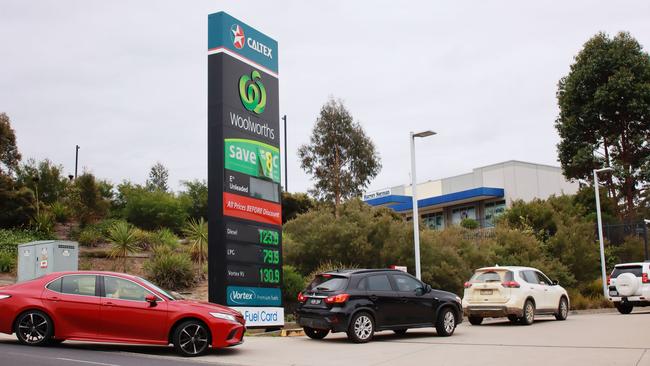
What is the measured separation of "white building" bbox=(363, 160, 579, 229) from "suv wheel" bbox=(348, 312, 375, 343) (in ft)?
154

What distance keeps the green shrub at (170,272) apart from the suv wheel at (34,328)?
10939mm

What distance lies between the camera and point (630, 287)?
2380cm

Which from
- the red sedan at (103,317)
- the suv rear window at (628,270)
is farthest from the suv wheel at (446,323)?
the suv rear window at (628,270)

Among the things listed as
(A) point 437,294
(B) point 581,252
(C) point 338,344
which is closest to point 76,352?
(C) point 338,344

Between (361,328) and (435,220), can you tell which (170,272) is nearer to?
(361,328)

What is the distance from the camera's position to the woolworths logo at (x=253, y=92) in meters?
17.8

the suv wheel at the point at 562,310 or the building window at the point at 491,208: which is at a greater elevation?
the building window at the point at 491,208

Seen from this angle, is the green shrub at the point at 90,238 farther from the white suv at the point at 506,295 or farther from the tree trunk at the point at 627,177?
the tree trunk at the point at 627,177

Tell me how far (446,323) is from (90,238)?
18576 mm

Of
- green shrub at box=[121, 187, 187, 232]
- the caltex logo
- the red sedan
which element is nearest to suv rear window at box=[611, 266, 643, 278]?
the caltex logo

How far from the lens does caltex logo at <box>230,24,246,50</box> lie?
17.7 meters

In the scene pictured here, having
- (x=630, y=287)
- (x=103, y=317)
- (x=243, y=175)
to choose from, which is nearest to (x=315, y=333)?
(x=243, y=175)

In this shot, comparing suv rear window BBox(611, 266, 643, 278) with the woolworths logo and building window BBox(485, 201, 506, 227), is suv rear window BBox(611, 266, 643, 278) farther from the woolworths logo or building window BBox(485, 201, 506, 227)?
building window BBox(485, 201, 506, 227)

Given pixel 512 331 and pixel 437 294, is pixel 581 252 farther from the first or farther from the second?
pixel 437 294
